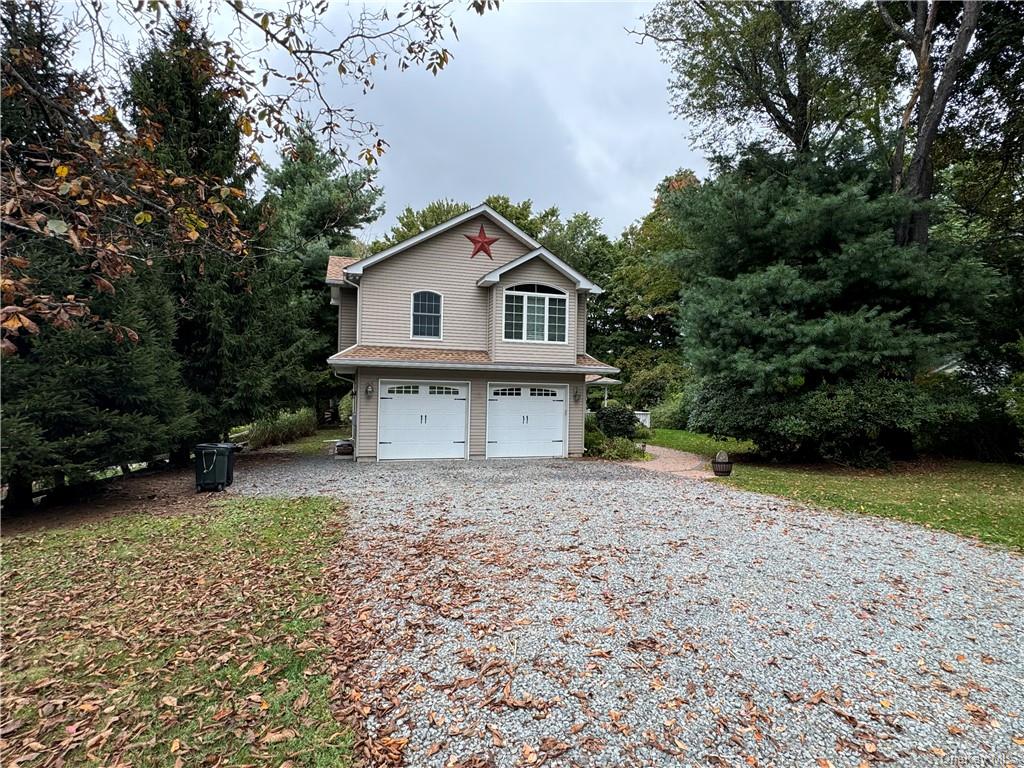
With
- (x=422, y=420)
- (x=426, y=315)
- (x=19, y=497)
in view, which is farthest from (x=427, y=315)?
(x=19, y=497)

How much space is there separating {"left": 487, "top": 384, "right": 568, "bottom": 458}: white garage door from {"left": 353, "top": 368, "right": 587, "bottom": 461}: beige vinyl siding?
0.19 meters

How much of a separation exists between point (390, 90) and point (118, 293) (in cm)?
609

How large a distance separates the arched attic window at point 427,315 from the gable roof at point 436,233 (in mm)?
1303

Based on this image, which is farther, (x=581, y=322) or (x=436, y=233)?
(x=581, y=322)

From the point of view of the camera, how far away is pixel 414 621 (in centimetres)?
401

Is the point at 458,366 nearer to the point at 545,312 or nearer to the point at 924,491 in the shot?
the point at 545,312

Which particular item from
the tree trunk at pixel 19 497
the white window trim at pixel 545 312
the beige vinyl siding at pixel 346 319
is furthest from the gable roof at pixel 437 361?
the tree trunk at pixel 19 497

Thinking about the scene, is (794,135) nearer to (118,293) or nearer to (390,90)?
(390,90)

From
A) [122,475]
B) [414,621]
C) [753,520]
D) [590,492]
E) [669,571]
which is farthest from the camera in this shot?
[122,475]

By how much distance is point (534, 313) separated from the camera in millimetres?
13773

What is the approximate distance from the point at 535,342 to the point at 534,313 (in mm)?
830

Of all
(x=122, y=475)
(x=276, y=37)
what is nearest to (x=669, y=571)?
(x=276, y=37)

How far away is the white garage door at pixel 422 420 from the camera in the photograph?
12.9 metres

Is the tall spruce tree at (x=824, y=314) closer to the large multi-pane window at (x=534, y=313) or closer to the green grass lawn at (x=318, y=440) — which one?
the large multi-pane window at (x=534, y=313)
